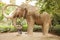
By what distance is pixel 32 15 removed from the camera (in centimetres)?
606

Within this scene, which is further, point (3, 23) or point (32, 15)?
point (3, 23)

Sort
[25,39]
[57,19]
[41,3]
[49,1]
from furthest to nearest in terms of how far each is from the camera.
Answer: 1. [57,19]
2. [25,39]
3. [41,3]
4. [49,1]

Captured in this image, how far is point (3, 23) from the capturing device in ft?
31.0

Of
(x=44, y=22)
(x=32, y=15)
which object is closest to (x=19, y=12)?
(x=32, y=15)

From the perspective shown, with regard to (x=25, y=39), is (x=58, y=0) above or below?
above

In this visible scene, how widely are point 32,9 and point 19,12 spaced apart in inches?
15.1

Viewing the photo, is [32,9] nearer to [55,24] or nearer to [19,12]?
[19,12]

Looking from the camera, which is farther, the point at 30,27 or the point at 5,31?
the point at 5,31

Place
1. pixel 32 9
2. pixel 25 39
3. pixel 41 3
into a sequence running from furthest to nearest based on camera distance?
1. pixel 32 9
2. pixel 25 39
3. pixel 41 3

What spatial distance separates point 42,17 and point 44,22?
215 mm

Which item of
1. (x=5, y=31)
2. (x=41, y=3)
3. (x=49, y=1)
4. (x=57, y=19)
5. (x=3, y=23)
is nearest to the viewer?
(x=49, y=1)

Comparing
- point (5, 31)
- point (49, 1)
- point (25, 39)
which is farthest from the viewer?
point (5, 31)

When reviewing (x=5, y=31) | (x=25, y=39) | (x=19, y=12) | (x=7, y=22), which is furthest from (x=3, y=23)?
(x=25, y=39)

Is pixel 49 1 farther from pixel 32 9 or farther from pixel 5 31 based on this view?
pixel 5 31
